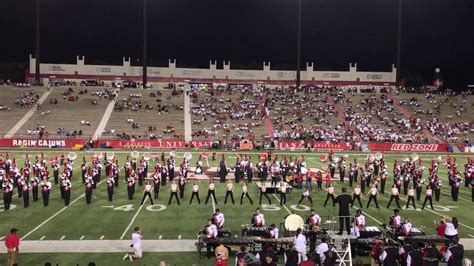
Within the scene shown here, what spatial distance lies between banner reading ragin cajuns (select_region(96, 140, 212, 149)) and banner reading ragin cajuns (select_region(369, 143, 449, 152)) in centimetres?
1576

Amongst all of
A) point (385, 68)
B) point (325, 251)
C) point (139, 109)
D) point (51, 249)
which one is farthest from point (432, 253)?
point (385, 68)

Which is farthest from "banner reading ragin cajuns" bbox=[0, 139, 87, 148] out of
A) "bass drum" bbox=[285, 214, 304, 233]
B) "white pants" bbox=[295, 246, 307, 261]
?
"white pants" bbox=[295, 246, 307, 261]

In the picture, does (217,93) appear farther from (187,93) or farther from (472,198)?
(472,198)

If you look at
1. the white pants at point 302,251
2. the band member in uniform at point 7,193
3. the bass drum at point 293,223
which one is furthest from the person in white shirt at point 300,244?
the band member in uniform at point 7,193

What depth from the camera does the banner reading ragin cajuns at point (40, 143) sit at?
43750 millimetres

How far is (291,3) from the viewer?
7506cm

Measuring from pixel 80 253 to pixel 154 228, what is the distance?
10.4ft

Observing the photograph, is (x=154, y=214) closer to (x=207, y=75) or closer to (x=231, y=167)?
(x=231, y=167)

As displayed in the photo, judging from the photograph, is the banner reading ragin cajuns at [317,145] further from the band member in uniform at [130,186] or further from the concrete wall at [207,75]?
the band member in uniform at [130,186]

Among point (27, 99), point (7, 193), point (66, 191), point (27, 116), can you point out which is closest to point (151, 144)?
point (27, 116)

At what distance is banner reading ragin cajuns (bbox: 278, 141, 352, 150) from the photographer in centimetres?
4538

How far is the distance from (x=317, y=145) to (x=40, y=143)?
2521 cm

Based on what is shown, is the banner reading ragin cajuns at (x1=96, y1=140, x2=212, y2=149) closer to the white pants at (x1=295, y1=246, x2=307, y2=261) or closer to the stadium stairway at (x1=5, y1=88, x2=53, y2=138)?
the stadium stairway at (x1=5, y1=88, x2=53, y2=138)

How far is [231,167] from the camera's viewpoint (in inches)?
1193
